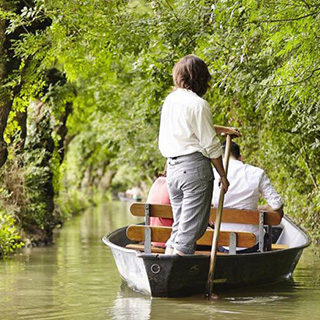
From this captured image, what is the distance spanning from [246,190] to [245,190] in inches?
0.5

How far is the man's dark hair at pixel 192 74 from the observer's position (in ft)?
30.8

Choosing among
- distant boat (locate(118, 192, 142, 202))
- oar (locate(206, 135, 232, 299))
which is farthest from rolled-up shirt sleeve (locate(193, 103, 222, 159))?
distant boat (locate(118, 192, 142, 202))

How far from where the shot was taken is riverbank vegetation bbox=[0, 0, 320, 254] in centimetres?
1139

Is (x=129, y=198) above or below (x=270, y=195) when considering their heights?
below

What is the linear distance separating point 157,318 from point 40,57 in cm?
628

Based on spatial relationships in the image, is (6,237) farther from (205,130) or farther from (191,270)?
(205,130)

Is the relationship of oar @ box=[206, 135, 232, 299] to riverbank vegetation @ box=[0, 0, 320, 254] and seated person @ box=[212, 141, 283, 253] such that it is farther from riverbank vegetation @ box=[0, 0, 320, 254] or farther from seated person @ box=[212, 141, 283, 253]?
riverbank vegetation @ box=[0, 0, 320, 254]

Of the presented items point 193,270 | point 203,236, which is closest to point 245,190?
point 203,236

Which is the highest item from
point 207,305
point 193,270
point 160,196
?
point 160,196

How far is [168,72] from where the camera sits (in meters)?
14.9

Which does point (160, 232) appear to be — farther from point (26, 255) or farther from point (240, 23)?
point (26, 255)

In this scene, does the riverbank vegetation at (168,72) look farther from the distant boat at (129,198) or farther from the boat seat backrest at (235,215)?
the distant boat at (129,198)

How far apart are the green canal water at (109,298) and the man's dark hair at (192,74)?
2.34 m

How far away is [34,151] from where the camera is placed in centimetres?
1938
